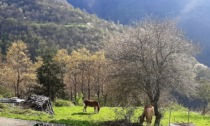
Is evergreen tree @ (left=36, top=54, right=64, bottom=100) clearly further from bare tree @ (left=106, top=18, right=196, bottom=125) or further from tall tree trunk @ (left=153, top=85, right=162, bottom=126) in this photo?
tall tree trunk @ (left=153, top=85, right=162, bottom=126)

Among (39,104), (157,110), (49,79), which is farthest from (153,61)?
(49,79)

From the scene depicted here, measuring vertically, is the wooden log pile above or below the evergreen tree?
below

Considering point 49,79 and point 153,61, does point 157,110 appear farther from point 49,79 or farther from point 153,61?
point 49,79

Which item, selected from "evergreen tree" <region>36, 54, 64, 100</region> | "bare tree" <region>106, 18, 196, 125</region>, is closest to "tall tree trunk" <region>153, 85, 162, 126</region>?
"bare tree" <region>106, 18, 196, 125</region>

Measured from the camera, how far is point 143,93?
34.8 meters

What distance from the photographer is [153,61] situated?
3312 cm

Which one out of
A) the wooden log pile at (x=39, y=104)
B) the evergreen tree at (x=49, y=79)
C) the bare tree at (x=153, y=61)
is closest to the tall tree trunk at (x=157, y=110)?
the bare tree at (x=153, y=61)

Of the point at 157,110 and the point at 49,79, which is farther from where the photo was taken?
the point at 49,79

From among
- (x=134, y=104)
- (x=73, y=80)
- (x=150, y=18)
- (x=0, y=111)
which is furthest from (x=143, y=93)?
(x=73, y=80)

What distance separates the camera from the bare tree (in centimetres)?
3256

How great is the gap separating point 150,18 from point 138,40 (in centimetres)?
362

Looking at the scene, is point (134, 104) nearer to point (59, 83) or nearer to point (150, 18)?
point (150, 18)

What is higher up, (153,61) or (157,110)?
(153,61)

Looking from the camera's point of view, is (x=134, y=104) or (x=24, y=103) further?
(x=24, y=103)
